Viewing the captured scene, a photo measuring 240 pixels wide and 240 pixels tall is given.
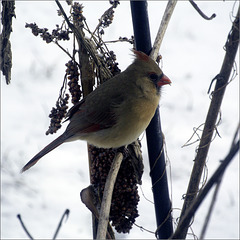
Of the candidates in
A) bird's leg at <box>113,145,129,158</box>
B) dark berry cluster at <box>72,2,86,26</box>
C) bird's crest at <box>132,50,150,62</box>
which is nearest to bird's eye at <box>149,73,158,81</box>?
bird's crest at <box>132,50,150,62</box>

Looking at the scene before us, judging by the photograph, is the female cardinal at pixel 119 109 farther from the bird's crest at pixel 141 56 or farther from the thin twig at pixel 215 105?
the thin twig at pixel 215 105

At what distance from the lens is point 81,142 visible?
4922 millimetres

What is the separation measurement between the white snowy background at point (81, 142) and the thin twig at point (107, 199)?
0.33 m

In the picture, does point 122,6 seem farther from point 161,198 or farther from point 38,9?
point 161,198

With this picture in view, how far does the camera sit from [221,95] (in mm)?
1773

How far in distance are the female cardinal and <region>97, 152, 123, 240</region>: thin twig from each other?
17cm

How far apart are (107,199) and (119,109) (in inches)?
29.0

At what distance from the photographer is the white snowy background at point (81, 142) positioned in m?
3.67

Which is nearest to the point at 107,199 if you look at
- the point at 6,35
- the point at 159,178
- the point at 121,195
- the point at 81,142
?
the point at 121,195

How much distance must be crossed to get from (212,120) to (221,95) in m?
0.11

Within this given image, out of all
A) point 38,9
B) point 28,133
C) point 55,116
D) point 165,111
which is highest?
point 38,9

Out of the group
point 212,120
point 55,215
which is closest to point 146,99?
point 212,120

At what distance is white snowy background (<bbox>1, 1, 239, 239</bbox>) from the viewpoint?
3670mm

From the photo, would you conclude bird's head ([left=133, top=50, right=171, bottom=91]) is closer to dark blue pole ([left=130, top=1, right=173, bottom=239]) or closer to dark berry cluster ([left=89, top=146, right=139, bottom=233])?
dark blue pole ([left=130, top=1, right=173, bottom=239])
